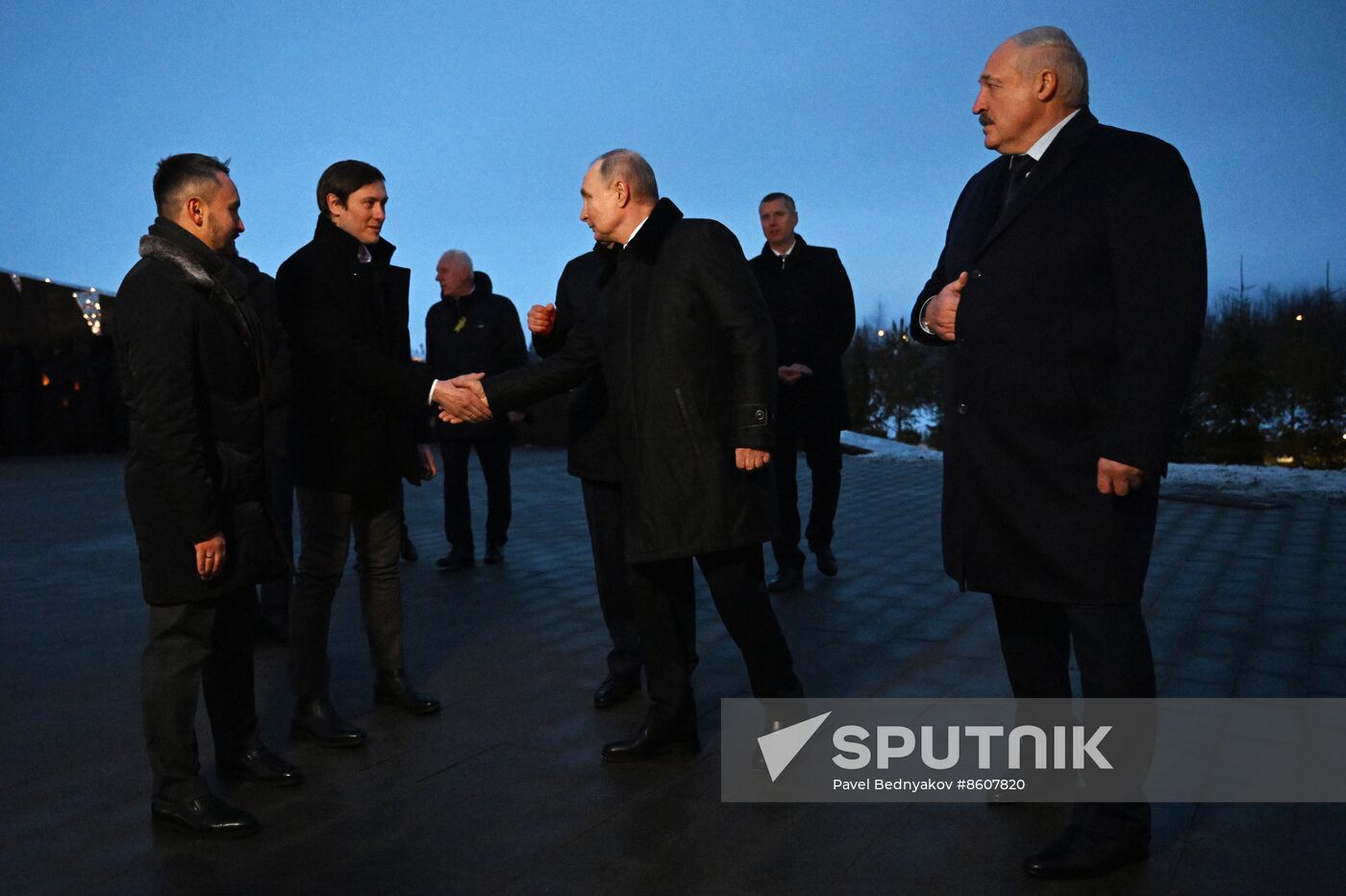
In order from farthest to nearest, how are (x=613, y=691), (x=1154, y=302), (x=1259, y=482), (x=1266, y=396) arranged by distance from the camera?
1. (x=1266, y=396)
2. (x=1259, y=482)
3. (x=613, y=691)
4. (x=1154, y=302)

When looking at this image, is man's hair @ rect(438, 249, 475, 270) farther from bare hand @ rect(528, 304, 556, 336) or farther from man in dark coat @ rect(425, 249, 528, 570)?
bare hand @ rect(528, 304, 556, 336)

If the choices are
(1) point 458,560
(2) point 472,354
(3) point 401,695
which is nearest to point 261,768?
(3) point 401,695

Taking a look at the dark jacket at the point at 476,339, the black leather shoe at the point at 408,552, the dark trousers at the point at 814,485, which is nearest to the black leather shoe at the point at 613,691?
the dark trousers at the point at 814,485

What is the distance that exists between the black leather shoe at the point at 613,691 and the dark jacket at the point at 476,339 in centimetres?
343

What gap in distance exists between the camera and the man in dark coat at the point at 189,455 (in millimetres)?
2947

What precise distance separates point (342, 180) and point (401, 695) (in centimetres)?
186

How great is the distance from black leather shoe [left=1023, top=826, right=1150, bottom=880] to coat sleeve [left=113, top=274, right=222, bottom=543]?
2.27 m

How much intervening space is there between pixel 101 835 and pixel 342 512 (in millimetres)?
1263

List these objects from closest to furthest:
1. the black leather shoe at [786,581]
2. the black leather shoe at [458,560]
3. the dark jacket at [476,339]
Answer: the black leather shoe at [786,581] < the black leather shoe at [458,560] < the dark jacket at [476,339]

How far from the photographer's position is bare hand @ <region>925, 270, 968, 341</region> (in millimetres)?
2912

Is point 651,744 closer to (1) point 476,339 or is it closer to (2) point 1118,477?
(2) point 1118,477

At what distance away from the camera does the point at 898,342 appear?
37531 mm

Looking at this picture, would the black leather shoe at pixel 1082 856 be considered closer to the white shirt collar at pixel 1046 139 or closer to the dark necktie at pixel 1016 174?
the dark necktie at pixel 1016 174

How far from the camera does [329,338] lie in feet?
12.6
